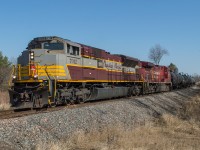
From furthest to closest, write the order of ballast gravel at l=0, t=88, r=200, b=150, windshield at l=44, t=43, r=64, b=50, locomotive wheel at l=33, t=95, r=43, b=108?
windshield at l=44, t=43, r=64, b=50 < locomotive wheel at l=33, t=95, r=43, b=108 < ballast gravel at l=0, t=88, r=200, b=150

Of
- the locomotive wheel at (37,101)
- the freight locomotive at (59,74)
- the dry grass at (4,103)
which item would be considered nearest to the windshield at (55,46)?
the freight locomotive at (59,74)

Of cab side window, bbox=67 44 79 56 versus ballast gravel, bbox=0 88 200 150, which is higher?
cab side window, bbox=67 44 79 56

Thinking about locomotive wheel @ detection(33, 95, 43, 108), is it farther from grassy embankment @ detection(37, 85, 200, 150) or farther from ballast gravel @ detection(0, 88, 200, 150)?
grassy embankment @ detection(37, 85, 200, 150)

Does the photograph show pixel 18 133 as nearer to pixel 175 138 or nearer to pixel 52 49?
pixel 175 138

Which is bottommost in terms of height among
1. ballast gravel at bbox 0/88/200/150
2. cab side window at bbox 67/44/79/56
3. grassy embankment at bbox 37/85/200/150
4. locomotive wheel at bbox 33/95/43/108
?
grassy embankment at bbox 37/85/200/150

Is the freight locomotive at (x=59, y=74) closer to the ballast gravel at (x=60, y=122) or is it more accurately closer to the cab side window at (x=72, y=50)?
the cab side window at (x=72, y=50)

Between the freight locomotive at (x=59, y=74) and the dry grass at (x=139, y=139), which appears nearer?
the dry grass at (x=139, y=139)

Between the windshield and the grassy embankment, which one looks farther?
the windshield

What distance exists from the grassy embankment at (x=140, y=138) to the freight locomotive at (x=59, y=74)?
4.35 metres

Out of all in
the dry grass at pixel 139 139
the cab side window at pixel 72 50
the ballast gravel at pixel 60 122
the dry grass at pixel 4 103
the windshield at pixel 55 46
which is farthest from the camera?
the dry grass at pixel 4 103

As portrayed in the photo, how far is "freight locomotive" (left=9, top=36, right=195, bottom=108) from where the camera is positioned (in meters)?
15.5

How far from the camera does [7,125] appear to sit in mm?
10086

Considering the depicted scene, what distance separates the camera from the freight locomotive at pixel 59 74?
15.5 m

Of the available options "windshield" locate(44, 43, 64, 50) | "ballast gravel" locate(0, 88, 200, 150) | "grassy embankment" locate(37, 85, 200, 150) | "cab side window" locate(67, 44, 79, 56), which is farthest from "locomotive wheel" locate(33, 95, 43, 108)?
"grassy embankment" locate(37, 85, 200, 150)
